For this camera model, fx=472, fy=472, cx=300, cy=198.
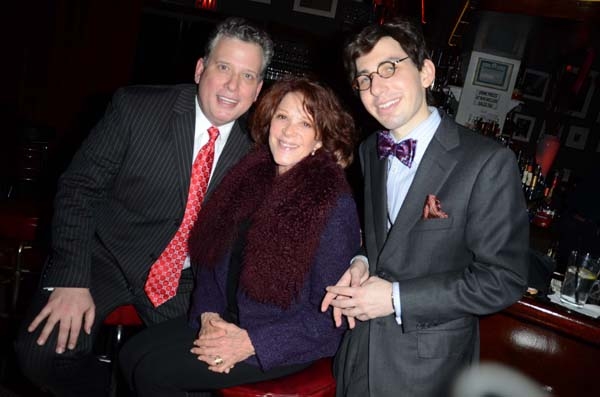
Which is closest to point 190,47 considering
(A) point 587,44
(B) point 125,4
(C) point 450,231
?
(B) point 125,4

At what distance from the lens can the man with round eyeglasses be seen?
1.52 m

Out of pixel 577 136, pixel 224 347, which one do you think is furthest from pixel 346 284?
pixel 577 136

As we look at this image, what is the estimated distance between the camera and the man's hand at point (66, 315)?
1.93 m

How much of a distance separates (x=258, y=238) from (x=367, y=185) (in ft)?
1.69

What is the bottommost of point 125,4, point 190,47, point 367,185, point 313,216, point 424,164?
point 313,216

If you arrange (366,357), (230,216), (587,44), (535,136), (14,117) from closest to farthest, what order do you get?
(366,357) → (230,216) → (587,44) → (14,117) → (535,136)

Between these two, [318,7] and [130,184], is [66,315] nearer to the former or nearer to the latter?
[130,184]

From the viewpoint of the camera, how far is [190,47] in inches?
237

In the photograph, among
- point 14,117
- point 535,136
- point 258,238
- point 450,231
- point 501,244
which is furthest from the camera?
point 535,136

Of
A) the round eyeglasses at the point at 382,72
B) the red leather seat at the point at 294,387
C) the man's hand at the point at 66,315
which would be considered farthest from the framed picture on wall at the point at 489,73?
the man's hand at the point at 66,315

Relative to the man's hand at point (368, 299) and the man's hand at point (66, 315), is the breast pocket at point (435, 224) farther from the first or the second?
the man's hand at point (66, 315)

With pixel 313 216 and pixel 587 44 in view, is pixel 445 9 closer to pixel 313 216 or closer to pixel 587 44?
pixel 587 44

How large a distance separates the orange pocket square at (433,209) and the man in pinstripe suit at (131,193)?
1.02 meters

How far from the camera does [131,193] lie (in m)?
2.16
